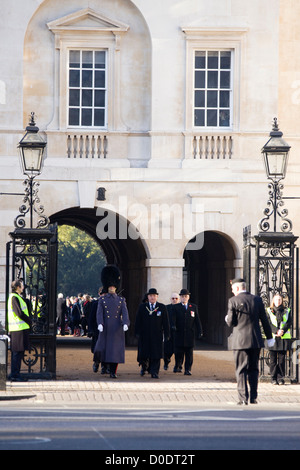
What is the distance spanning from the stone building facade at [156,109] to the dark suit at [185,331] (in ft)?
19.1

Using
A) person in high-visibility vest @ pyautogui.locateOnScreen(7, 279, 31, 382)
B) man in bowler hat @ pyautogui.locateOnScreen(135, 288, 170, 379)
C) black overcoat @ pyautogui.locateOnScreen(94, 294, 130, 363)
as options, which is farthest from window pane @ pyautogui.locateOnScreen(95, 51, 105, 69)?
person in high-visibility vest @ pyautogui.locateOnScreen(7, 279, 31, 382)

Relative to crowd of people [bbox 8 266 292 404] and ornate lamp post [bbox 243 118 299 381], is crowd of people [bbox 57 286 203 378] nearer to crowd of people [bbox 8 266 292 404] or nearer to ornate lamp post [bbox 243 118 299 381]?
crowd of people [bbox 8 266 292 404]

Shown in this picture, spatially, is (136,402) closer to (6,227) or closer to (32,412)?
(32,412)

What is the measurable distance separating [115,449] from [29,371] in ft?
31.7

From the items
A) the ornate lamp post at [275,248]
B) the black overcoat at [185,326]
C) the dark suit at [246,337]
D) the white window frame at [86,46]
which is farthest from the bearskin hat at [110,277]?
the white window frame at [86,46]

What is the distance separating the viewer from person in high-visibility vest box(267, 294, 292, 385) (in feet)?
63.8

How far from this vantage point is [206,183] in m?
28.3

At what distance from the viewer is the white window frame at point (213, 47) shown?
2828 cm

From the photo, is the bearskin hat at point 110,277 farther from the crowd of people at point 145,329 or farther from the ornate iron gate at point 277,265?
the ornate iron gate at point 277,265

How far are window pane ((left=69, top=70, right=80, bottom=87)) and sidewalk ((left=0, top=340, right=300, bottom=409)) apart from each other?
821 centimetres

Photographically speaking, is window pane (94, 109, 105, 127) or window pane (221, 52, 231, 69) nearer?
window pane (94, 109, 105, 127)

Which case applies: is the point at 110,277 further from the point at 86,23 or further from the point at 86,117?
the point at 86,23

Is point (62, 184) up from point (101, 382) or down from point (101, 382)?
up

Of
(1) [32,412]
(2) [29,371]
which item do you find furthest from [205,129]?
(1) [32,412]
